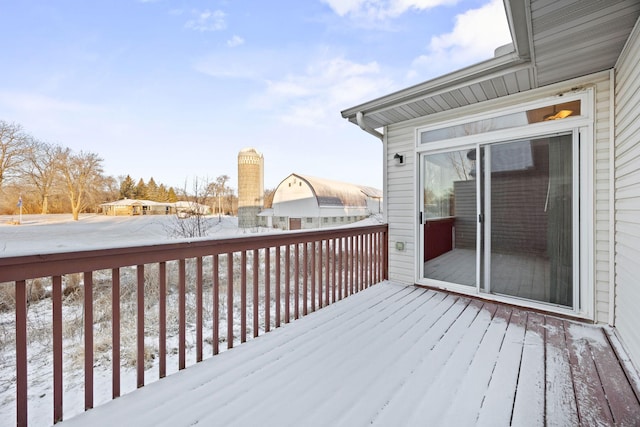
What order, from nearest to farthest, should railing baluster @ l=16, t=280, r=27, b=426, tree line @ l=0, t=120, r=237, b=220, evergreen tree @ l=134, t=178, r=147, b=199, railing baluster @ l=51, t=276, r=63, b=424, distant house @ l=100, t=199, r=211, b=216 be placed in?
railing baluster @ l=16, t=280, r=27, b=426 < railing baluster @ l=51, t=276, r=63, b=424 < tree line @ l=0, t=120, r=237, b=220 < distant house @ l=100, t=199, r=211, b=216 < evergreen tree @ l=134, t=178, r=147, b=199

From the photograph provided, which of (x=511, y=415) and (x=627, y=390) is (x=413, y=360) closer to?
(x=511, y=415)

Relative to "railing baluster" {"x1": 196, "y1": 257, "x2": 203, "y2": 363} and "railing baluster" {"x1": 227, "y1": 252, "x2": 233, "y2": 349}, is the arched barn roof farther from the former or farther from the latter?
"railing baluster" {"x1": 196, "y1": 257, "x2": 203, "y2": 363}

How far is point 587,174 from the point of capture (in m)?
2.55

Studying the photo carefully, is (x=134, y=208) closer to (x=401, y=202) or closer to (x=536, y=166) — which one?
(x=401, y=202)

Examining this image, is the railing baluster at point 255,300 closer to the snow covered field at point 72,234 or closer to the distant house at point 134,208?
the snow covered field at point 72,234

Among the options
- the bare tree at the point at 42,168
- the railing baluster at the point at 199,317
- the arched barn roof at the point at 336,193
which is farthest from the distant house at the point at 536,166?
the bare tree at the point at 42,168

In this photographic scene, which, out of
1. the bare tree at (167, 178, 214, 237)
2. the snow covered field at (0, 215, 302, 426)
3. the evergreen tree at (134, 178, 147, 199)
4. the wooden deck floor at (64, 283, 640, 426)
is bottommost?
the snow covered field at (0, 215, 302, 426)

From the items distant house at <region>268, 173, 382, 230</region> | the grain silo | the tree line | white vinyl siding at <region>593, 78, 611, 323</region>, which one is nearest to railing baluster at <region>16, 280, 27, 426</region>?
white vinyl siding at <region>593, 78, 611, 323</region>

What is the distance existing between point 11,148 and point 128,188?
20.1m

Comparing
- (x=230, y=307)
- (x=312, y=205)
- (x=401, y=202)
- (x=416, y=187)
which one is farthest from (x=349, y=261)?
(x=312, y=205)

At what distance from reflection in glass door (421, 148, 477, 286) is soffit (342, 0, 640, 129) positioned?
2.30 feet

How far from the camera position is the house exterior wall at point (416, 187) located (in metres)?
2.48

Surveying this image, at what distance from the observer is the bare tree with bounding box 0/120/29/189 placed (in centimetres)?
1194

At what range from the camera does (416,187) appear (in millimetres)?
3738
